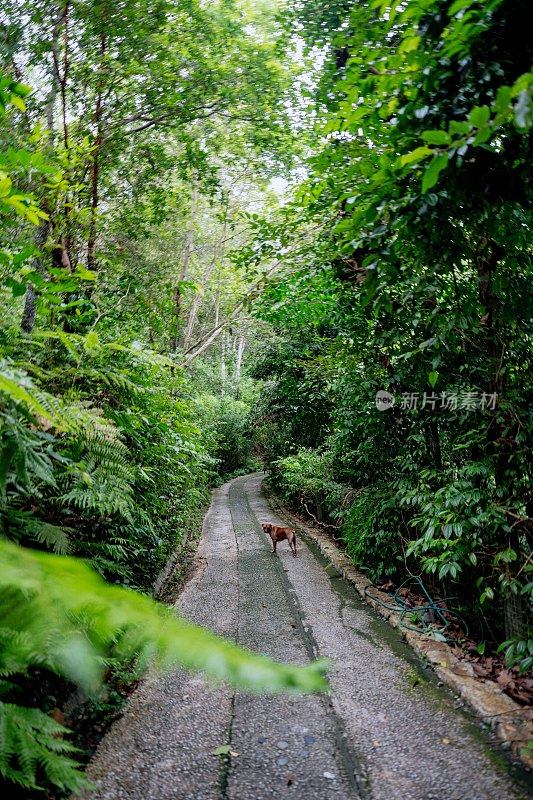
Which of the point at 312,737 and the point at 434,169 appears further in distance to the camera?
the point at 312,737

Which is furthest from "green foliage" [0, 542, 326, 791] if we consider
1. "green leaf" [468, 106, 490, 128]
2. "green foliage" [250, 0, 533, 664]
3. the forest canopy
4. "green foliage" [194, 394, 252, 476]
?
"green foliage" [194, 394, 252, 476]

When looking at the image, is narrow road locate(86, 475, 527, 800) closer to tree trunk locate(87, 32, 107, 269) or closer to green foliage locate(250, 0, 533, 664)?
green foliage locate(250, 0, 533, 664)

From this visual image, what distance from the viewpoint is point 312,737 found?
2.51 m

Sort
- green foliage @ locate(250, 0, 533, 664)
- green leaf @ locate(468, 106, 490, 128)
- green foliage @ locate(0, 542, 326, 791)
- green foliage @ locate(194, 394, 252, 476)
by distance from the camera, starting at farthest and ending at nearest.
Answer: green foliage @ locate(194, 394, 252, 476), green foliage @ locate(250, 0, 533, 664), green leaf @ locate(468, 106, 490, 128), green foliage @ locate(0, 542, 326, 791)

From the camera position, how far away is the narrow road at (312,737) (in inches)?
83.0

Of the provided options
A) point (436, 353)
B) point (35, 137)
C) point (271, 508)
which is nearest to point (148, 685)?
point (436, 353)

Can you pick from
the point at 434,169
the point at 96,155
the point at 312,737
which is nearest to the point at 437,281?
the point at 434,169

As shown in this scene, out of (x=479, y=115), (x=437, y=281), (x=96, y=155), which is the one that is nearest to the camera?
(x=479, y=115)

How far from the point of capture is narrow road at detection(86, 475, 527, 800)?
2.11 meters

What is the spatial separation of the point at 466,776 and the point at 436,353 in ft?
8.10

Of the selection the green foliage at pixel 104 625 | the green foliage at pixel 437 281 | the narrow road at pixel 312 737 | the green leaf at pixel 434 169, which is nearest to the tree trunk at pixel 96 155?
the green foliage at pixel 437 281

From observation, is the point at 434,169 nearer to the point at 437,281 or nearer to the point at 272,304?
the point at 437,281

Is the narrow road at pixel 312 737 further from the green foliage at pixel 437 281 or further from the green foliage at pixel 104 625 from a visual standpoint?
the green foliage at pixel 104 625

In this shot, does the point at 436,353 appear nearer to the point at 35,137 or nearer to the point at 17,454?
the point at 17,454
